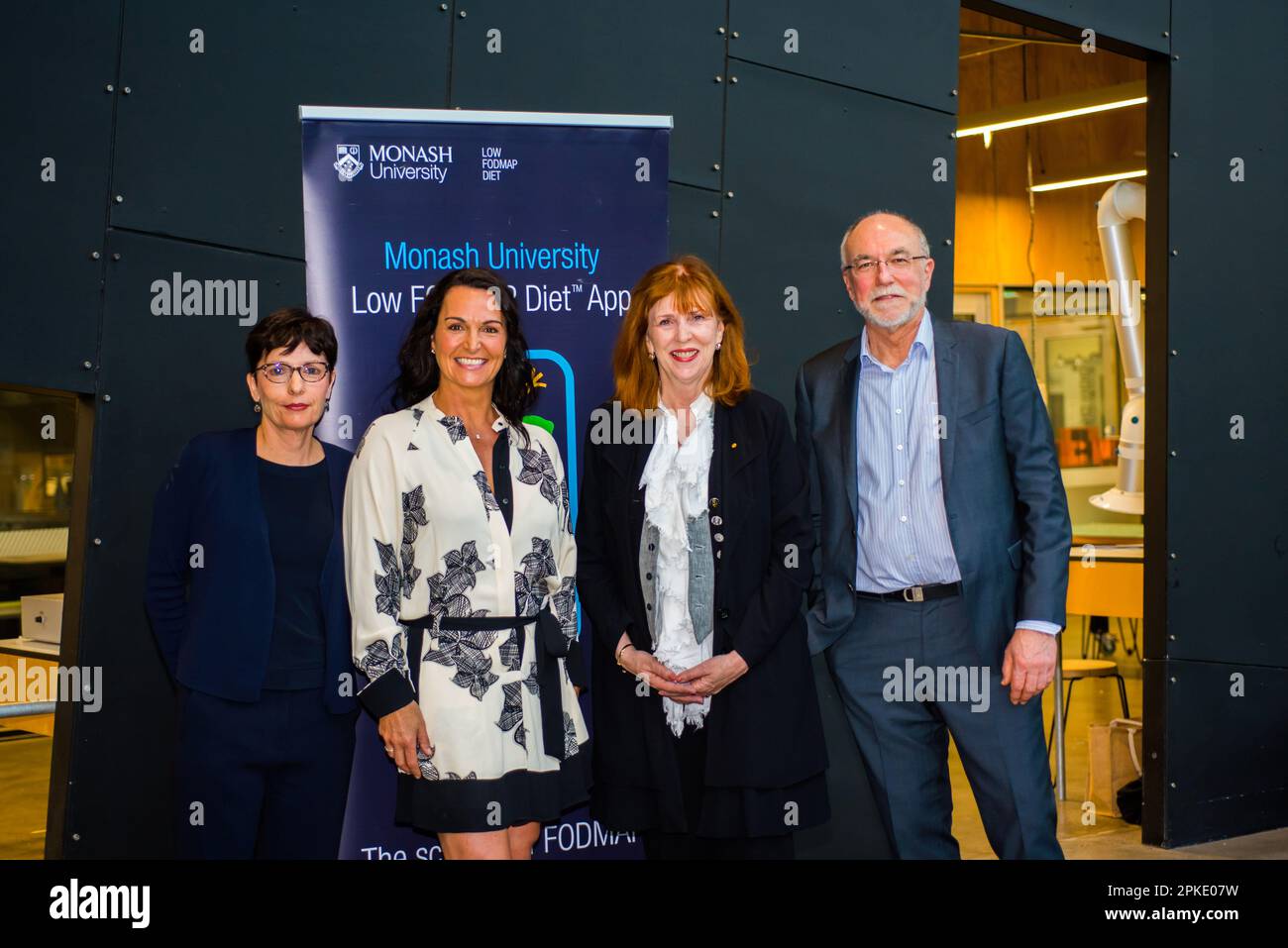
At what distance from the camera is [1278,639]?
5.60 m

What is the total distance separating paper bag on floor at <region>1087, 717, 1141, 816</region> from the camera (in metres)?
5.71

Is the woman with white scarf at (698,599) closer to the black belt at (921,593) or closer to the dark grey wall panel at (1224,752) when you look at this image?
the black belt at (921,593)

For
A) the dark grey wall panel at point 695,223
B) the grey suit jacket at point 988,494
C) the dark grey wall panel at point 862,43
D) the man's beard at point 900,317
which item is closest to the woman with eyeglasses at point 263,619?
the grey suit jacket at point 988,494

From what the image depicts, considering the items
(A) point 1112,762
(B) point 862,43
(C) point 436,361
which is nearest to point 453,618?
(C) point 436,361

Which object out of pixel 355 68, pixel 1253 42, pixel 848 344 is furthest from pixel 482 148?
pixel 1253 42

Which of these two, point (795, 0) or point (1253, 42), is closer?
point (795, 0)

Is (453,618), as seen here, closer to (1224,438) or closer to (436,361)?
(436,361)

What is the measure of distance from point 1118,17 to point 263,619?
434cm

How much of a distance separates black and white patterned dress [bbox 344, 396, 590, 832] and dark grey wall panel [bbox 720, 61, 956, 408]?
5.52 feet

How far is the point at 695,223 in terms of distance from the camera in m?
4.18

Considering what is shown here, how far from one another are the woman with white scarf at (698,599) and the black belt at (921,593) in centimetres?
29
